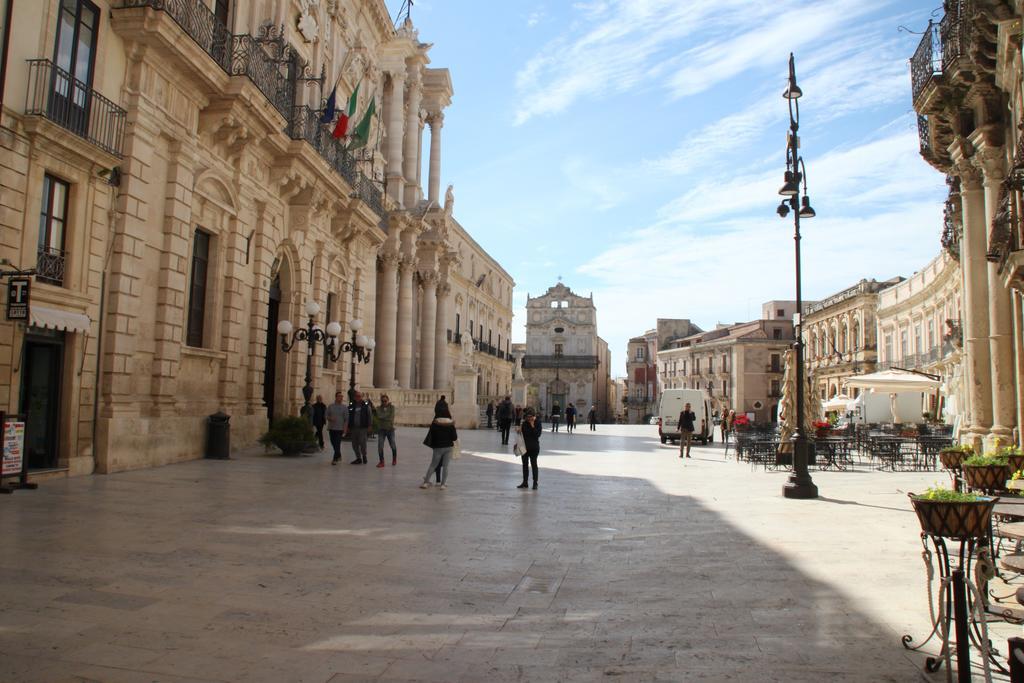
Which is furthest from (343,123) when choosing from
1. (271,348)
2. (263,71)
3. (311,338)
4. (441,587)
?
(441,587)

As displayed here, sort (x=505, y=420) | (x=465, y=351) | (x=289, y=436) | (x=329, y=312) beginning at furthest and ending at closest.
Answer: (x=465, y=351)
(x=505, y=420)
(x=329, y=312)
(x=289, y=436)

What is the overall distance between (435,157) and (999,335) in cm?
3146

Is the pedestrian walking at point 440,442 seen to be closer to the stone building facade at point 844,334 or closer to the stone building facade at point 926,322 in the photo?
the stone building facade at point 926,322

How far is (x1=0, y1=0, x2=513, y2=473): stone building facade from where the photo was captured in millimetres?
10383

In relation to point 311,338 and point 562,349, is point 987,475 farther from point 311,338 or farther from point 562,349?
point 562,349

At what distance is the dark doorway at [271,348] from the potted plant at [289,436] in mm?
3187

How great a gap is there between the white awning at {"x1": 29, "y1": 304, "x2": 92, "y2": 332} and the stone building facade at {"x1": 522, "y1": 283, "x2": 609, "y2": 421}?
7435 cm

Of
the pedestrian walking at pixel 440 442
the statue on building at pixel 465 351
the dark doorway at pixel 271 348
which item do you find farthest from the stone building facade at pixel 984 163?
the statue on building at pixel 465 351

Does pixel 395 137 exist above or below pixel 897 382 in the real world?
above

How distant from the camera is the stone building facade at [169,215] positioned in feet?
34.1

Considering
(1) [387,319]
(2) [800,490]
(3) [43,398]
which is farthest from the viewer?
(1) [387,319]

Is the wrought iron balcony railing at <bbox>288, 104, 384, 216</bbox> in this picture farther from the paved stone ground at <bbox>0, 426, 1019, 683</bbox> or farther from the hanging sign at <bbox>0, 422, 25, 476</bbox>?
the paved stone ground at <bbox>0, 426, 1019, 683</bbox>

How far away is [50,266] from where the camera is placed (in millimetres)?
10531

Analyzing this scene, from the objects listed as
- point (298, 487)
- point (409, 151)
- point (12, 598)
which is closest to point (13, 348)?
point (298, 487)
